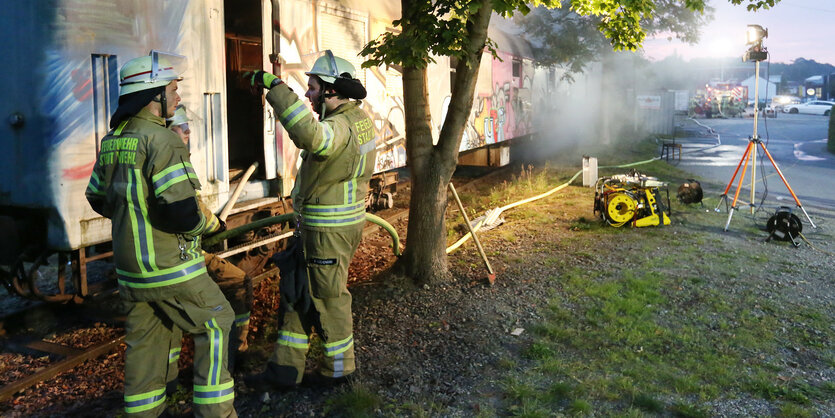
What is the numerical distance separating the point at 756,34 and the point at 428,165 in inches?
245

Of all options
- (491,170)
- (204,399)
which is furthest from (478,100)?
(204,399)

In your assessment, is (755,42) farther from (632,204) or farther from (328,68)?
(328,68)

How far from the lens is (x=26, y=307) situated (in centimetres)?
577

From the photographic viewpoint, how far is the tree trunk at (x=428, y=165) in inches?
235

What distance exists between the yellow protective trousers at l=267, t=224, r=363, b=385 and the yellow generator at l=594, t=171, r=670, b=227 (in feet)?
18.5

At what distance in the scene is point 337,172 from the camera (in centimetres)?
381

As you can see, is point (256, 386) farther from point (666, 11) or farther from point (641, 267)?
point (666, 11)

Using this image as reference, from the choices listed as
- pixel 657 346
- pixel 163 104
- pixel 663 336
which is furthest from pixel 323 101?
pixel 663 336

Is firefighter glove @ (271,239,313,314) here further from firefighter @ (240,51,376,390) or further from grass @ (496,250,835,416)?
grass @ (496,250,835,416)

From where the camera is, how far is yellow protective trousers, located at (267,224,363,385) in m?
3.86

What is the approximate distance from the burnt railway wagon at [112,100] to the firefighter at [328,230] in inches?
67.6

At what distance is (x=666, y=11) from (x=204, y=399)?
60.4 ft

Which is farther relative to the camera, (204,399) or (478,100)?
(478,100)

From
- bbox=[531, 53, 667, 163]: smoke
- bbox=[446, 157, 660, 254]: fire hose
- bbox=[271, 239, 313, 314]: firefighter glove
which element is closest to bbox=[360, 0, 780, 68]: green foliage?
bbox=[446, 157, 660, 254]: fire hose
